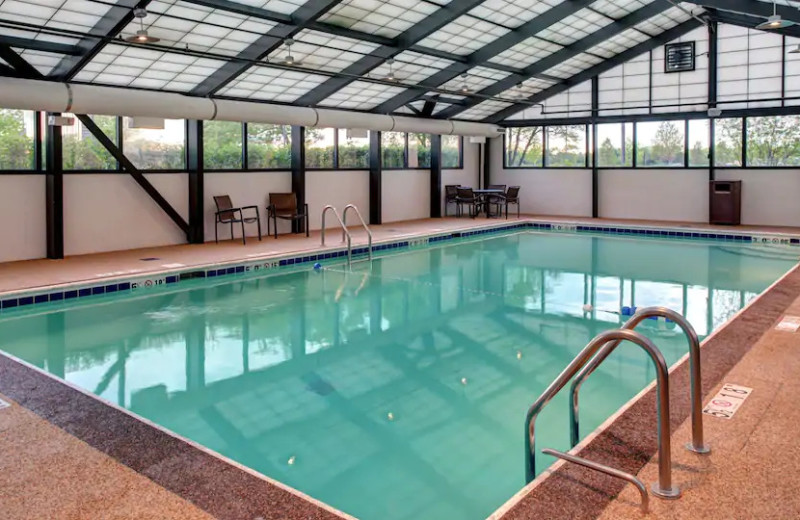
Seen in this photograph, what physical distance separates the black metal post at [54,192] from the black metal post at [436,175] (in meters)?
8.82

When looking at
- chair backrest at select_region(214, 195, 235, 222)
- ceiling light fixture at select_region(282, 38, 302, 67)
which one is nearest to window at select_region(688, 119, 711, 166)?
ceiling light fixture at select_region(282, 38, 302, 67)

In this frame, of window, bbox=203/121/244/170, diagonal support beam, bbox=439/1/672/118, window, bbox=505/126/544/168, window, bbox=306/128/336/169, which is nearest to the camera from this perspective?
window, bbox=203/121/244/170

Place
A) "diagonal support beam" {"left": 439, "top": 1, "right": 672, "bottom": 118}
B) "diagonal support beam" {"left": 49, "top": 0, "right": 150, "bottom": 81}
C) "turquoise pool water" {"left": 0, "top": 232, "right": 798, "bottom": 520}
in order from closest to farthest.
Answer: "turquoise pool water" {"left": 0, "top": 232, "right": 798, "bottom": 520} < "diagonal support beam" {"left": 49, "top": 0, "right": 150, "bottom": 81} < "diagonal support beam" {"left": 439, "top": 1, "right": 672, "bottom": 118}

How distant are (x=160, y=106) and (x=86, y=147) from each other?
1453mm

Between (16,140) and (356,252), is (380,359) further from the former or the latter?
(16,140)

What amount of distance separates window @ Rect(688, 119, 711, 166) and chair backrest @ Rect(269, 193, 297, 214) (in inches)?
335

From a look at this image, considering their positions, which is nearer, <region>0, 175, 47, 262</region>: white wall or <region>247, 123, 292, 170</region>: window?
<region>0, 175, 47, 262</region>: white wall

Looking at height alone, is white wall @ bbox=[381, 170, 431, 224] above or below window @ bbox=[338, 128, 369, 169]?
below

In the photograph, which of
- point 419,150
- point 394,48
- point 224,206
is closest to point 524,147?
point 419,150

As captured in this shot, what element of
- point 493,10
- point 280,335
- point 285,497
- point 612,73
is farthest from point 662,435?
point 612,73

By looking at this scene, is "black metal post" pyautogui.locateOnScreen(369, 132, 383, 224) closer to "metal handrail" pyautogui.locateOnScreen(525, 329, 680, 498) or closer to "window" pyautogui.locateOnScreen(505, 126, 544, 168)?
"window" pyautogui.locateOnScreen(505, 126, 544, 168)

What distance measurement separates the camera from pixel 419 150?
53.5 feet

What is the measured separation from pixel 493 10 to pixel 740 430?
883 cm

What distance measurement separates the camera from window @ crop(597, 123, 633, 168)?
51.9 feet
